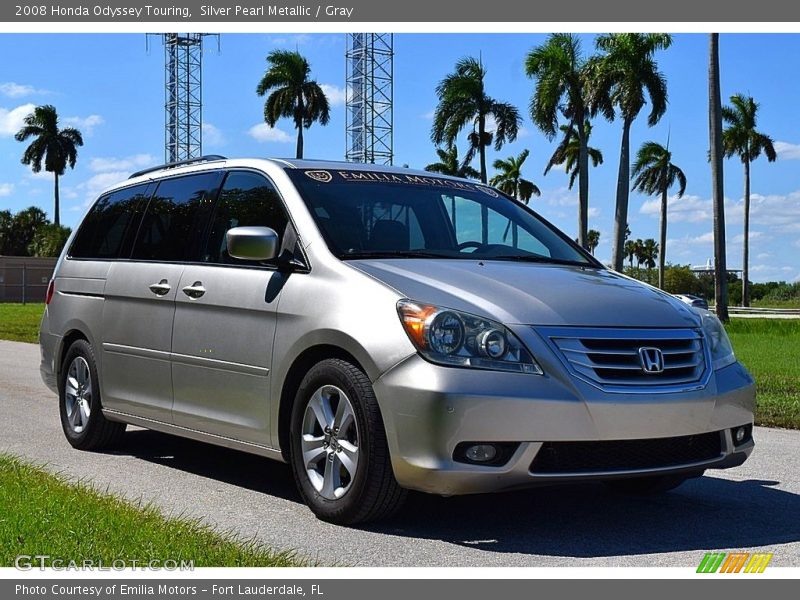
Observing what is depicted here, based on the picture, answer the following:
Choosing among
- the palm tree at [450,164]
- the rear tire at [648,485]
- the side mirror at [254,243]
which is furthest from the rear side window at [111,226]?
the palm tree at [450,164]

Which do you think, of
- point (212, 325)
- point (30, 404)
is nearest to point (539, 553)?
point (212, 325)

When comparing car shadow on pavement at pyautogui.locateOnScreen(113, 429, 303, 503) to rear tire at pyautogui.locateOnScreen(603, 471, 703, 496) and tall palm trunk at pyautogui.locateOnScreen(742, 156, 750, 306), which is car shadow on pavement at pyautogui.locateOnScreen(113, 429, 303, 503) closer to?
rear tire at pyautogui.locateOnScreen(603, 471, 703, 496)

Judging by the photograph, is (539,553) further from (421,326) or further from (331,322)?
(331,322)

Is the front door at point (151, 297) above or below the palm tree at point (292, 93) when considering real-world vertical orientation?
below

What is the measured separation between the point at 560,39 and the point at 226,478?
41426 mm

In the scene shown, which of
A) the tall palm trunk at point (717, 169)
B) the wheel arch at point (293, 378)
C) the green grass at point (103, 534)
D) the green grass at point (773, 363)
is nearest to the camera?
the green grass at point (103, 534)

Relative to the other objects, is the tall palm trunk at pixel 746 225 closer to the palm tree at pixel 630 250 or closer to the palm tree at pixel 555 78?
the palm tree at pixel 555 78

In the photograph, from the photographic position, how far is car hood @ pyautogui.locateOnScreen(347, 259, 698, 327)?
17.0ft

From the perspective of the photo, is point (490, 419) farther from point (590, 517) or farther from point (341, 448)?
point (590, 517)

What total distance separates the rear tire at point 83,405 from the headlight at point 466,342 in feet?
11.3

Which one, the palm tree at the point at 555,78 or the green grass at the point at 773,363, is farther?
the palm tree at the point at 555,78

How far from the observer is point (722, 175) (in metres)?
31.4

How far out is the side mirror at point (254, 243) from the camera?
5.89m

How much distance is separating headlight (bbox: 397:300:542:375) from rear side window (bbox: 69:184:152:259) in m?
3.34
